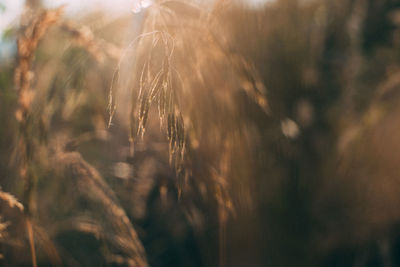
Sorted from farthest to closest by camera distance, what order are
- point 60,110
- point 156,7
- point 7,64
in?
point 7,64 → point 60,110 → point 156,7

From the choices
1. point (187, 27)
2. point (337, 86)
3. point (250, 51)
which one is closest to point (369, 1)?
point (337, 86)

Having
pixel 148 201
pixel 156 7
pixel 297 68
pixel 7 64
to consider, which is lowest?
pixel 148 201

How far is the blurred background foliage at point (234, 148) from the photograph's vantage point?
0.70 metres

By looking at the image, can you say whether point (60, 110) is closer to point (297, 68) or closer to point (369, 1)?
point (297, 68)

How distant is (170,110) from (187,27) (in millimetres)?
231

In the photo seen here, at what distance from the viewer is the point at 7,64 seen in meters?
1.08

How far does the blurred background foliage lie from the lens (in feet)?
2.30

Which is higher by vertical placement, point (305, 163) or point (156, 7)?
point (156, 7)

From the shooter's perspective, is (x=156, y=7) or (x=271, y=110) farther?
(x=271, y=110)

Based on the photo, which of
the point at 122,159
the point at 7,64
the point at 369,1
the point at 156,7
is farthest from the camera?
the point at 369,1

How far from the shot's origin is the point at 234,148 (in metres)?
0.85

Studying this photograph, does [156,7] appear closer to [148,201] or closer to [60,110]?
[60,110]

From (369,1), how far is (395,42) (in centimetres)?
21

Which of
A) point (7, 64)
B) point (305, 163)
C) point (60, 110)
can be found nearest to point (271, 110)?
point (305, 163)
